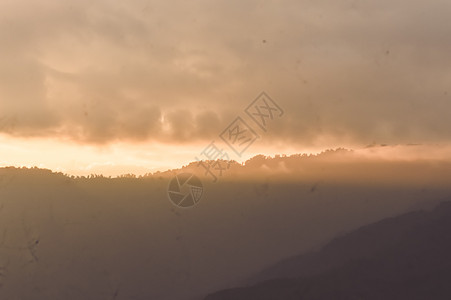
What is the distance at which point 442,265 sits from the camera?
18188 centimetres

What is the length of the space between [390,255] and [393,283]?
84.7ft

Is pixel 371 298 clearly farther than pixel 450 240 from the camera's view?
No

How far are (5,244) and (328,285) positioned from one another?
12870cm

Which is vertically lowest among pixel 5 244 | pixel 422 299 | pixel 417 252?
pixel 422 299

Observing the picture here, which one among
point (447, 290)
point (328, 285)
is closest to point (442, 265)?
point (447, 290)

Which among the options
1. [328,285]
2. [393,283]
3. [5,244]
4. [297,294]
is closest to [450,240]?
[393,283]

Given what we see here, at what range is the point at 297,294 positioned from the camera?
639 feet

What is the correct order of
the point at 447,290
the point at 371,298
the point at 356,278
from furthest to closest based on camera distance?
1. the point at 356,278
2. the point at 371,298
3. the point at 447,290

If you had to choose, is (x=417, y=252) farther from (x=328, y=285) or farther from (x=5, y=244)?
(x=5, y=244)

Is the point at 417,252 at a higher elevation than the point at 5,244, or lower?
lower

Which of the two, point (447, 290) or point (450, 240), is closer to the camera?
point (447, 290)

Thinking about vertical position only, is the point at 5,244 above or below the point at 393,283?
above

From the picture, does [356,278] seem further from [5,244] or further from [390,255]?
[5,244]

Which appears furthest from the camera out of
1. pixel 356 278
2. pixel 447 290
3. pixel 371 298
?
pixel 356 278
